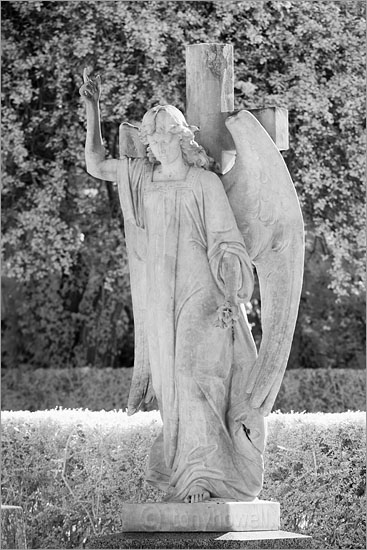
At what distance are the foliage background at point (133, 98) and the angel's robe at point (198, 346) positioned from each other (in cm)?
753

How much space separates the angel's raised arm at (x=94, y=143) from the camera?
266 inches

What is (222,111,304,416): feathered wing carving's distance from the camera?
252 inches

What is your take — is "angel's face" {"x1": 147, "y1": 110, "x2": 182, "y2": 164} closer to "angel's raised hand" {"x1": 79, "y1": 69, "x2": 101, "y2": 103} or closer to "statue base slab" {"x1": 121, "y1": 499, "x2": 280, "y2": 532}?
"angel's raised hand" {"x1": 79, "y1": 69, "x2": 101, "y2": 103}

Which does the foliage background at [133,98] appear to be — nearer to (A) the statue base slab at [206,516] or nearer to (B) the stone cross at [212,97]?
(B) the stone cross at [212,97]

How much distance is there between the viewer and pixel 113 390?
48.5 feet

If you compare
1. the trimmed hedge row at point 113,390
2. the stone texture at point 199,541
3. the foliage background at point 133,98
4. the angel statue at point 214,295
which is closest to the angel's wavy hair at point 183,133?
the angel statue at point 214,295

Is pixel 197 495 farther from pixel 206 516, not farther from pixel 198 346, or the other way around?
pixel 198 346

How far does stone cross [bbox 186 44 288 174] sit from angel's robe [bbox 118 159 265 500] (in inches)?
9.4

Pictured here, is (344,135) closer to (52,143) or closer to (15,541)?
(52,143)

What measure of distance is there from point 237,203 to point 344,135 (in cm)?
849

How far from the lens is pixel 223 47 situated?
6707mm

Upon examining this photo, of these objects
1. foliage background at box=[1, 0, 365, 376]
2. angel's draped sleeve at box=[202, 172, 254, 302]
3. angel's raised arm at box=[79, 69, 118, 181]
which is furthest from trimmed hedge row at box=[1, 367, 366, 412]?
angel's draped sleeve at box=[202, 172, 254, 302]

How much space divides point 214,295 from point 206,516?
1.04m

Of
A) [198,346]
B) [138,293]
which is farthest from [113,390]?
[198,346]
